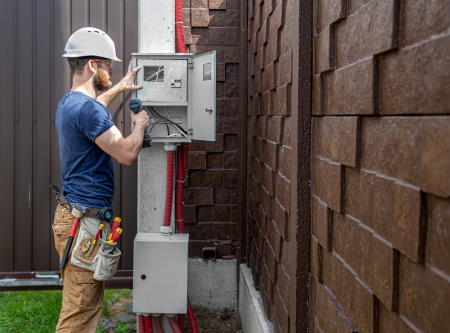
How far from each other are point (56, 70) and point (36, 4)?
1.70 feet

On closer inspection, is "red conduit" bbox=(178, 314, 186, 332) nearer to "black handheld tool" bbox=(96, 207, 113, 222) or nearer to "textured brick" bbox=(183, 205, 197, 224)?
"textured brick" bbox=(183, 205, 197, 224)

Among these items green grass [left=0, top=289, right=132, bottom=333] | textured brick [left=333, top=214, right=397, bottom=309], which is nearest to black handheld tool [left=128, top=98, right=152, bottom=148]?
green grass [left=0, top=289, right=132, bottom=333]

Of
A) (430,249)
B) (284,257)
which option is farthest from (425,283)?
(284,257)

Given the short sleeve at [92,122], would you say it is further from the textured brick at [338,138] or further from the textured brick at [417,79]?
the textured brick at [417,79]

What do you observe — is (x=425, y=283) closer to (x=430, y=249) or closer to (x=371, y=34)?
(x=430, y=249)

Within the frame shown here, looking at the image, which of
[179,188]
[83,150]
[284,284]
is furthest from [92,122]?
[284,284]

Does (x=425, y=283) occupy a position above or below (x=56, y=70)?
below

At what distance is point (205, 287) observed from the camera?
486cm

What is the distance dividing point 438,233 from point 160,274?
2.94 meters

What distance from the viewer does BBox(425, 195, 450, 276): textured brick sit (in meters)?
0.98

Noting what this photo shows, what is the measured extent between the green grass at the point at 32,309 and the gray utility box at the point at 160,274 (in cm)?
95

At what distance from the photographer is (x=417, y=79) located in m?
1.12

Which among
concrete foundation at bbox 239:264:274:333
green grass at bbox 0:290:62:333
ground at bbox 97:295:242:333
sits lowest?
ground at bbox 97:295:242:333

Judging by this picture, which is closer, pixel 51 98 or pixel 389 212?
pixel 389 212
